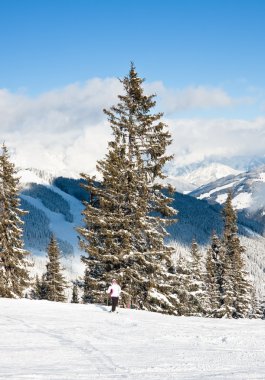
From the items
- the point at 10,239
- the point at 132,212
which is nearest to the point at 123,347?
the point at 132,212

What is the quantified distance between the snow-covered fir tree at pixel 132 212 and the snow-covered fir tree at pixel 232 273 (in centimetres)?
1553

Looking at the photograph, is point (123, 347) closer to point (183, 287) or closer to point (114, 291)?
point (114, 291)

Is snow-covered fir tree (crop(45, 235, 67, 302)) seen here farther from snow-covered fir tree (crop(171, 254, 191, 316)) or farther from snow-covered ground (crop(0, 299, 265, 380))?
snow-covered ground (crop(0, 299, 265, 380))

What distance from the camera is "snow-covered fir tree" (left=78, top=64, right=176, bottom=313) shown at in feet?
82.9

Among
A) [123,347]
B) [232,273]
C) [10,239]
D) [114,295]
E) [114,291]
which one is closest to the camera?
[123,347]

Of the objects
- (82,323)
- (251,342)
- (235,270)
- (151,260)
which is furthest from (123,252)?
(235,270)

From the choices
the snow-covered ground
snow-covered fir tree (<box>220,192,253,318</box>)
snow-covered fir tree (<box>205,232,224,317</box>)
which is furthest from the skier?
snow-covered fir tree (<box>205,232,224,317</box>)

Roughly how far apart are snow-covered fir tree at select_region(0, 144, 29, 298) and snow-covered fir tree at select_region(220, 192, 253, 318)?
17.8 m

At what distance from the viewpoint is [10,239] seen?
35.2 m

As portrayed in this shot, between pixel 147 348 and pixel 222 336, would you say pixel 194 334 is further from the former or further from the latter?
pixel 147 348

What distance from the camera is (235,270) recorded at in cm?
4209

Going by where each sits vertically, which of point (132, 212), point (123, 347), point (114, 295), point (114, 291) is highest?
point (132, 212)

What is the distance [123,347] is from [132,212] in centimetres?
1359

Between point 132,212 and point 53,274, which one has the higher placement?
point 132,212
